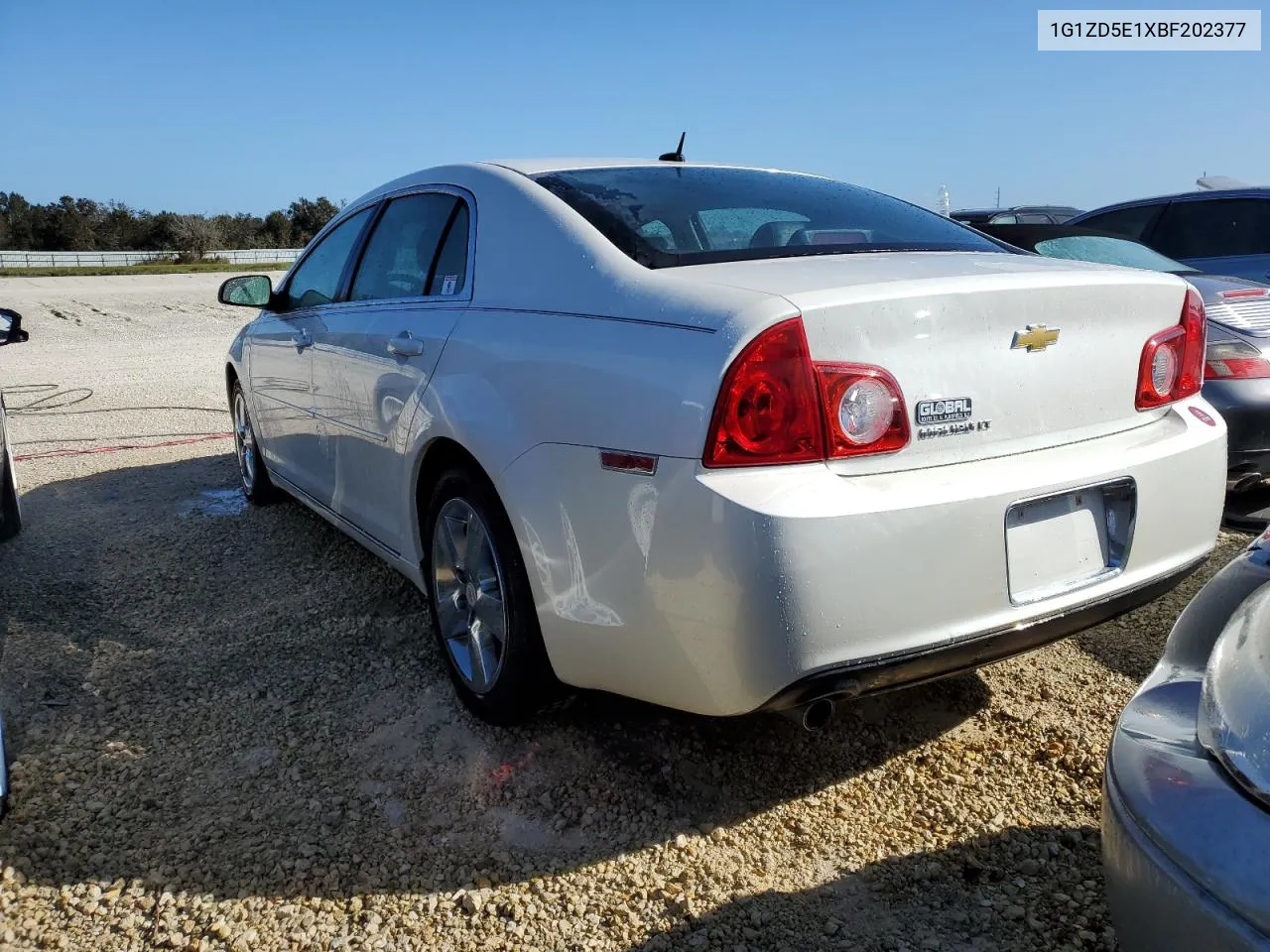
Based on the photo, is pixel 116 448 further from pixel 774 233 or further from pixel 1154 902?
pixel 1154 902

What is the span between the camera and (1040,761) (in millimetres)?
2785

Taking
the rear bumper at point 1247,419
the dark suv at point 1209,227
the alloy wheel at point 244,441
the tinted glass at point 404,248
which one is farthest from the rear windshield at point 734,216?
the dark suv at point 1209,227

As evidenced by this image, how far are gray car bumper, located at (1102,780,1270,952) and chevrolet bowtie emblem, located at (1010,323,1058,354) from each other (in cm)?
105

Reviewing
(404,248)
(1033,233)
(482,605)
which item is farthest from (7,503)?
(1033,233)

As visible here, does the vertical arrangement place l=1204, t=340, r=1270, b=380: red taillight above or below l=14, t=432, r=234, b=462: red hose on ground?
above

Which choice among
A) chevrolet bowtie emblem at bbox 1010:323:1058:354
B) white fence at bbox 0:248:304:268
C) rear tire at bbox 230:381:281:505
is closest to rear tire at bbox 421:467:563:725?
chevrolet bowtie emblem at bbox 1010:323:1058:354

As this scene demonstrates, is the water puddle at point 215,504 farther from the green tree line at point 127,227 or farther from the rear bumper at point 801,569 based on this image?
the green tree line at point 127,227

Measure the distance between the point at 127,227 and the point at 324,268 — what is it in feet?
218

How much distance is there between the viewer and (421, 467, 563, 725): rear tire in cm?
273

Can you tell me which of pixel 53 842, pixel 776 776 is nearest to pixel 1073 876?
pixel 776 776

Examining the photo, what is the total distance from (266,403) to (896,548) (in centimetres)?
359

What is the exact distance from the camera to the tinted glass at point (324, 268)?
4113 mm

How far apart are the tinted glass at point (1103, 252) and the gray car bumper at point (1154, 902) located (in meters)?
5.09

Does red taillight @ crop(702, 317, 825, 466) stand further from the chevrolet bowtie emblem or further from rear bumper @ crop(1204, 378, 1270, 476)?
rear bumper @ crop(1204, 378, 1270, 476)
